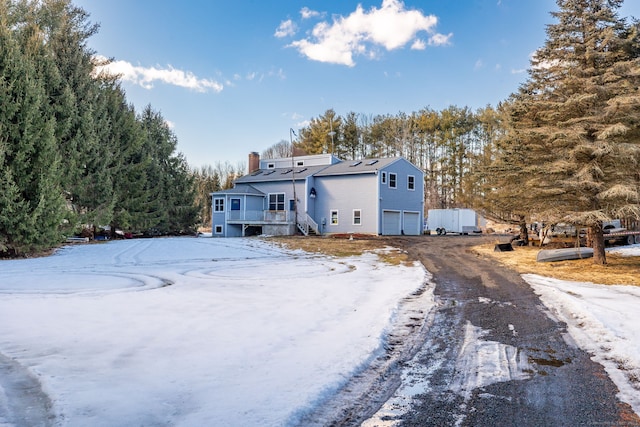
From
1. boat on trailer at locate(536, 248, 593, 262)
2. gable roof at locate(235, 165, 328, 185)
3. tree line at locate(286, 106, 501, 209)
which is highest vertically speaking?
tree line at locate(286, 106, 501, 209)

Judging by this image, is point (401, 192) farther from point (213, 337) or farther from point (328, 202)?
point (213, 337)

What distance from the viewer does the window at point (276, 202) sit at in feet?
98.5

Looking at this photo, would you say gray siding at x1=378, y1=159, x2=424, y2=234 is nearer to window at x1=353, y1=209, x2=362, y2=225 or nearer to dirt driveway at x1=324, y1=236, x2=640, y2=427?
window at x1=353, y1=209, x2=362, y2=225

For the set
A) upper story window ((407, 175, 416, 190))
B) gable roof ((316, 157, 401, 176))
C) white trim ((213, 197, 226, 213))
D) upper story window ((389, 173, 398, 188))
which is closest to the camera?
gable roof ((316, 157, 401, 176))

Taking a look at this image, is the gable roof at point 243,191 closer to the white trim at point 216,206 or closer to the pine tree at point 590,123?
the white trim at point 216,206

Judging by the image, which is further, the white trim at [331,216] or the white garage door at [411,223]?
the white garage door at [411,223]

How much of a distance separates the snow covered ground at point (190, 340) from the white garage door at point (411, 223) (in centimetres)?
2047

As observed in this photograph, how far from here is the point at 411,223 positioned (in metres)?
30.5

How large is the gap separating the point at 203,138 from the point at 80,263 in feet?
89.2

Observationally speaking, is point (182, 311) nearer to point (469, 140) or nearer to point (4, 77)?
point (4, 77)

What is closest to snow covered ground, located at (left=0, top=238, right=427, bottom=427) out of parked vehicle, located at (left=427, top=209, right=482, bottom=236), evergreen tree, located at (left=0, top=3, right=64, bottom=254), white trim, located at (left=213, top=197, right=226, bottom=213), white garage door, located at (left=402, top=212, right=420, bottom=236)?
evergreen tree, located at (left=0, top=3, right=64, bottom=254)

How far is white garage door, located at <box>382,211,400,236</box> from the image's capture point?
27.9m

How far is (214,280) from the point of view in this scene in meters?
9.09

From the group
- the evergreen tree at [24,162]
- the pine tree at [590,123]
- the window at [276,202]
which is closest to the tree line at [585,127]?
the pine tree at [590,123]
